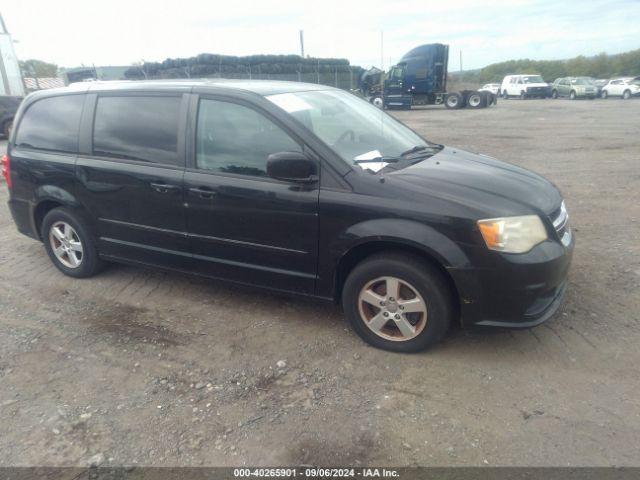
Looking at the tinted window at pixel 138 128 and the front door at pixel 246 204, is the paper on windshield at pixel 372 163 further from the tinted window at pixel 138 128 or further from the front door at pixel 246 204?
the tinted window at pixel 138 128

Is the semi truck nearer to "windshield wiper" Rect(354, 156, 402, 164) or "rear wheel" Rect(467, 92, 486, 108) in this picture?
"rear wheel" Rect(467, 92, 486, 108)

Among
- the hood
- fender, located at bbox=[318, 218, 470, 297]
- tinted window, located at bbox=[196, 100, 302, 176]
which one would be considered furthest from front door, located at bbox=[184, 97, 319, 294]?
the hood

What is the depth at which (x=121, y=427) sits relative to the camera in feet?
8.73

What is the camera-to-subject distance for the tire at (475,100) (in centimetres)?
2809

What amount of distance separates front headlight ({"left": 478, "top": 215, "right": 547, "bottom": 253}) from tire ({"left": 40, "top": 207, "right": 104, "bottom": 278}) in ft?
11.1

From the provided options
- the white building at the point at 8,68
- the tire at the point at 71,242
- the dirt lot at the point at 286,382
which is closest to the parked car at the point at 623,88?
the dirt lot at the point at 286,382

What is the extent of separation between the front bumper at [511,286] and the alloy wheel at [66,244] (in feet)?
11.4

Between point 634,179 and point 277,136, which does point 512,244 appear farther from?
point 634,179

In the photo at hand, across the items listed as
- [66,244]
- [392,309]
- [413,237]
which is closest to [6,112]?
[66,244]

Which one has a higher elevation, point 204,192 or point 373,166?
point 373,166

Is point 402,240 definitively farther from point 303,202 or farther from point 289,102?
point 289,102

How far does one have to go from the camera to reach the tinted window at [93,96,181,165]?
376 cm

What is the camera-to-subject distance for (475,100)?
2827 cm

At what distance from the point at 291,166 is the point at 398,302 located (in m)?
1.13
